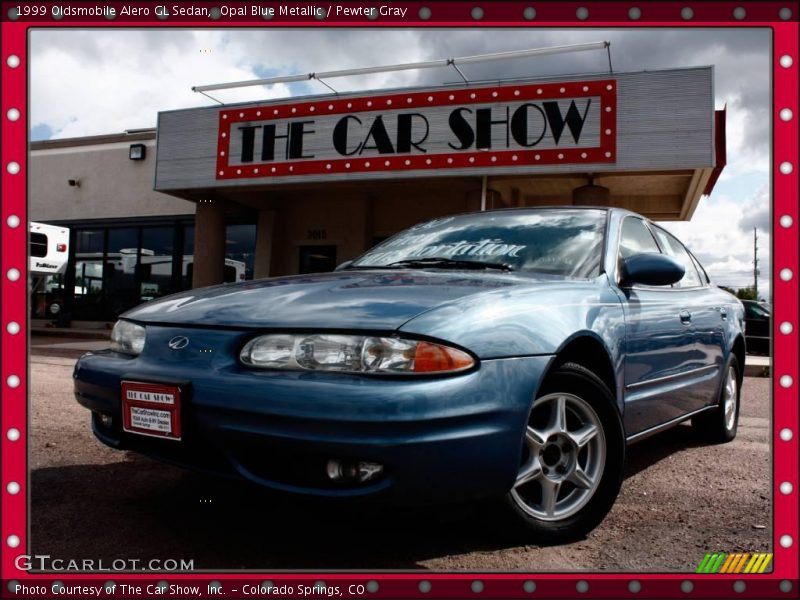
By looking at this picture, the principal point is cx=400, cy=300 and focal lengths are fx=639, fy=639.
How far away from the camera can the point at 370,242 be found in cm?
1433

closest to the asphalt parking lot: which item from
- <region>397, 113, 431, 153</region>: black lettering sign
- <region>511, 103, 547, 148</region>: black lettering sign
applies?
<region>511, 103, 547, 148</region>: black lettering sign

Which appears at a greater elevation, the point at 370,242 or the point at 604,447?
the point at 370,242

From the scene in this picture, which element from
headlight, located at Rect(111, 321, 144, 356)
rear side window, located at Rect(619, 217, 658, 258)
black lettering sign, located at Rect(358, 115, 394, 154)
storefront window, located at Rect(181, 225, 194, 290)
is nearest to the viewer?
headlight, located at Rect(111, 321, 144, 356)

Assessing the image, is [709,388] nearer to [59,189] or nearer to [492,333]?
[492,333]

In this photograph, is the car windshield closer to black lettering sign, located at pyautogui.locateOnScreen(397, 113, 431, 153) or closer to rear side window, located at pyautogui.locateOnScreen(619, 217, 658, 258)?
rear side window, located at pyautogui.locateOnScreen(619, 217, 658, 258)

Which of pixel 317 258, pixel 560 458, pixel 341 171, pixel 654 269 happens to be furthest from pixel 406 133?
pixel 560 458

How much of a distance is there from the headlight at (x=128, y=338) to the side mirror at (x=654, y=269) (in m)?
2.01

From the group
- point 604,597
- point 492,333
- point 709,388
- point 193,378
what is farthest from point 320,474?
point 709,388

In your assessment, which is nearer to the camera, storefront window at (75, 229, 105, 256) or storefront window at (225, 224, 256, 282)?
storefront window at (225, 224, 256, 282)

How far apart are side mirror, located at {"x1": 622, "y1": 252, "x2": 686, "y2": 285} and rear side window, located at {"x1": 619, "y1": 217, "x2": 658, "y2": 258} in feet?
0.76

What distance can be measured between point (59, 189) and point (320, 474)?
1826 centimetres

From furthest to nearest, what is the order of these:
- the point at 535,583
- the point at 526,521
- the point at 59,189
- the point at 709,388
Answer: the point at 59,189, the point at 709,388, the point at 526,521, the point at 535,583

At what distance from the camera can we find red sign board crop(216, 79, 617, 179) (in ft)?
32.7

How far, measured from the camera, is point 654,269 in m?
2.73
